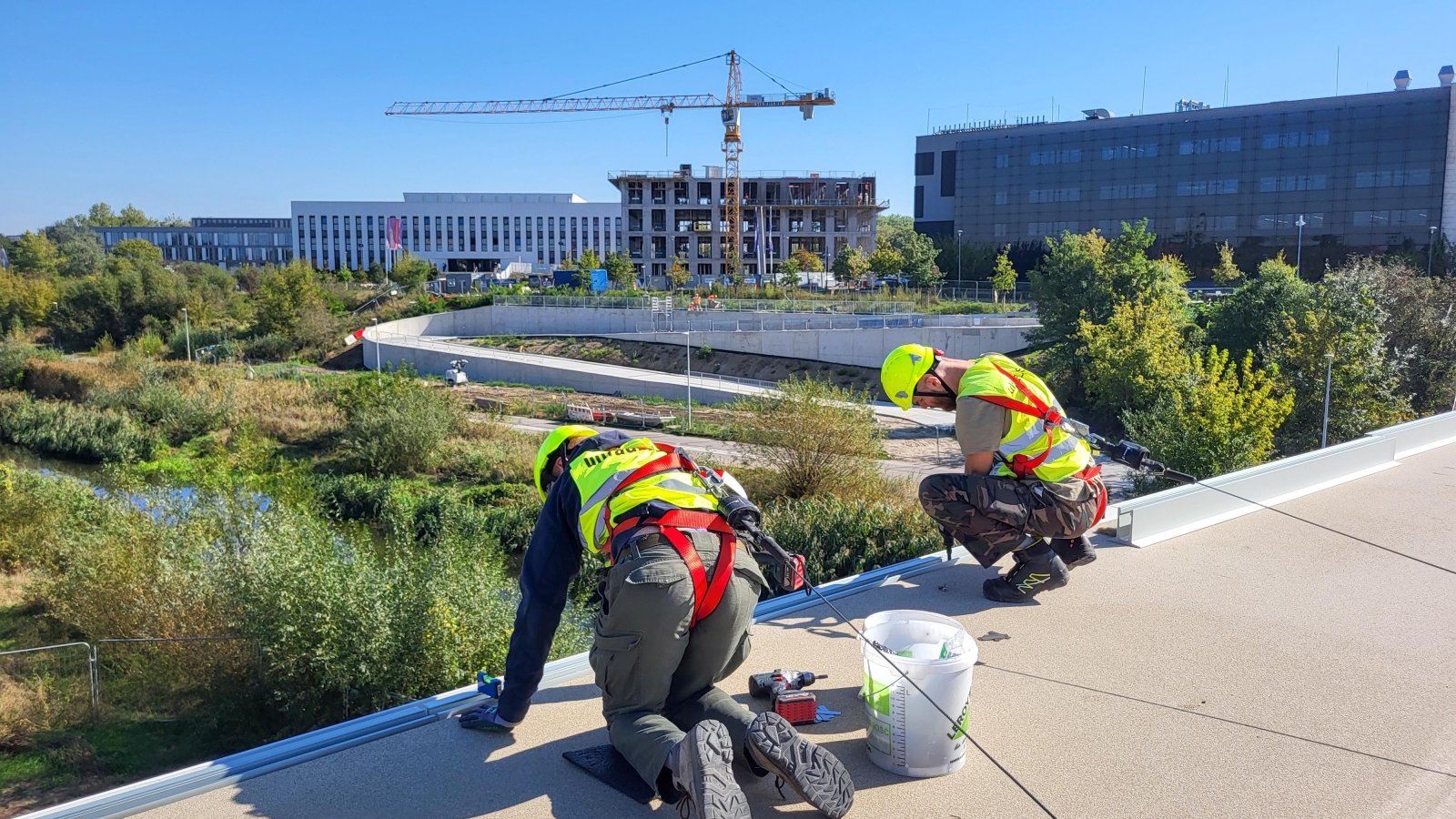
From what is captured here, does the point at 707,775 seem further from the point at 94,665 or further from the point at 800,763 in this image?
the point at 94,665

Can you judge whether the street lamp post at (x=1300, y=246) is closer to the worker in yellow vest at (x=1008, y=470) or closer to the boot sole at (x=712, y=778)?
the worker in yellow vest at (x=1008, y=470)

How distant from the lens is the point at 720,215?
98.6 meters

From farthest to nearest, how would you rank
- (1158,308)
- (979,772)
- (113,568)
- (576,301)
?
(576,301) → (1158,308) → (113,568) → (979,772)

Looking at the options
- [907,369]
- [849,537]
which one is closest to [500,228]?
[849,537]

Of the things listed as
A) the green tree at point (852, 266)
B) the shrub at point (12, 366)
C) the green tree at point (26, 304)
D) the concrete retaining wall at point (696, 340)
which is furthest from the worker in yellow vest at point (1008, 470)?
the green tree at point (26, 304)

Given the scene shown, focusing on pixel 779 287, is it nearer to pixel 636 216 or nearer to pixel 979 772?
pixel 636 216

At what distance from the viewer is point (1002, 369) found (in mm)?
5914

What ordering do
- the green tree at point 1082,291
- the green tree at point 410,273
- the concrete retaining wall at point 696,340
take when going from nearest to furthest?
the green tree at point 1082,291
the concrete retaining wall at point 696,340
the green tree at point 410,273

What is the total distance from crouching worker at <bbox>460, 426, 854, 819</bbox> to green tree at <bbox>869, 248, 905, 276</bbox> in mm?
66411

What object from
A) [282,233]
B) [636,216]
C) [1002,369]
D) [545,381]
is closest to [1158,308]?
[545,381]

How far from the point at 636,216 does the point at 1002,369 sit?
315 ft

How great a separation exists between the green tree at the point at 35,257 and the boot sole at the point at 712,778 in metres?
110

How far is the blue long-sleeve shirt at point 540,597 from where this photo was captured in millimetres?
4238

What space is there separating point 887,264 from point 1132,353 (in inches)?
1481
